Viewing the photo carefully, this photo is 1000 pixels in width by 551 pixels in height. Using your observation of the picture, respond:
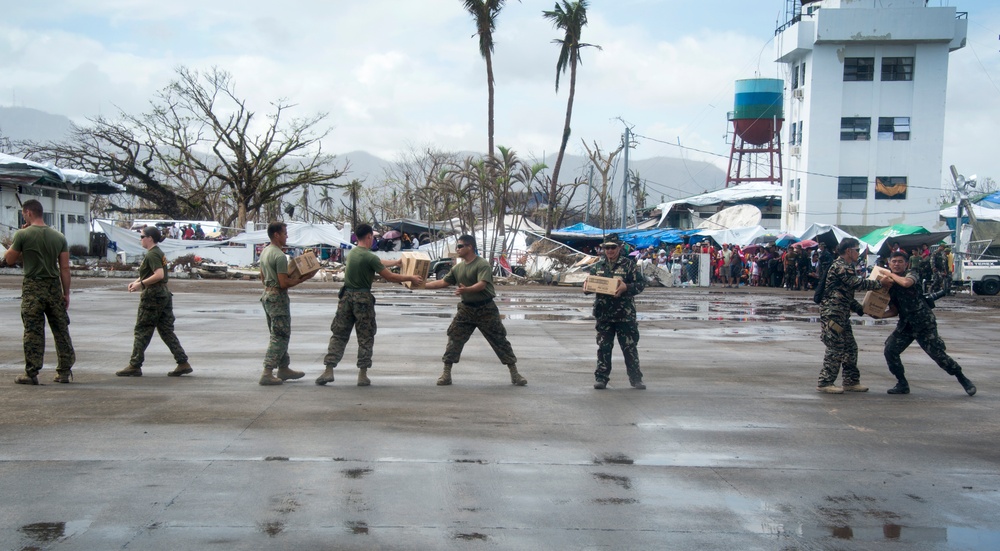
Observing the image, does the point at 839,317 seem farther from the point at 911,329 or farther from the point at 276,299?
the point at 276,299

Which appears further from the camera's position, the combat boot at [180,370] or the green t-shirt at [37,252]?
the combat boot at [180,370]

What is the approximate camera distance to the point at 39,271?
895 centimetres

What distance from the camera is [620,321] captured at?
977cm

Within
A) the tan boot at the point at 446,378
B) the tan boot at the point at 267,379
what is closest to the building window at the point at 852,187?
the tan boot at the point at 446,378

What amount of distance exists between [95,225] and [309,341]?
37.6 m

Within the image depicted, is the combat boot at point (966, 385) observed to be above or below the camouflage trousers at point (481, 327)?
below

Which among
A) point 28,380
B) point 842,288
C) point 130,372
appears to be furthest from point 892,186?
point 28,380

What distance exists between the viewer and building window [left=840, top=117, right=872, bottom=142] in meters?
48.2

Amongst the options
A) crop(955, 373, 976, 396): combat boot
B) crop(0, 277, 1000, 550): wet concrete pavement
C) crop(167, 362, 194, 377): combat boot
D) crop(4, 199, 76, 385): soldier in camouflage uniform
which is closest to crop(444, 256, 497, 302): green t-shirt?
crop(0, 277, 1000, 550): wet concrete pavement

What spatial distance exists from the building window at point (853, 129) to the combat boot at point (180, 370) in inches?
1775

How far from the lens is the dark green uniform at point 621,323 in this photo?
977 cm

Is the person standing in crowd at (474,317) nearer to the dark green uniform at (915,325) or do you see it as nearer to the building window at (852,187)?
the dark green uniform at (915,325)

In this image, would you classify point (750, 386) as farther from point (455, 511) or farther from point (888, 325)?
point (888, 325)

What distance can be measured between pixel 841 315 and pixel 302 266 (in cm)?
590
